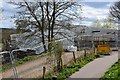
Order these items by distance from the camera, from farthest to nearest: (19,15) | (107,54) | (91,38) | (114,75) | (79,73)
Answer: (19,15) < (91,38) < (107,54) < (79,73) < (114,75)

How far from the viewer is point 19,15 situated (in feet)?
78.2

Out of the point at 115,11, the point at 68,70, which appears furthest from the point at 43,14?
the point at 115,11

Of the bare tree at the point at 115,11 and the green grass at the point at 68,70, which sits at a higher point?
the bare tree at the point at 115,11

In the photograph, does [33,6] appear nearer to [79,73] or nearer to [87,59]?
[87,59]

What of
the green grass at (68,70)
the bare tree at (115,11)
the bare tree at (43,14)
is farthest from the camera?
the bare tree at (115,11)

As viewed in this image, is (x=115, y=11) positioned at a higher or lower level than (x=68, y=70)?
higher

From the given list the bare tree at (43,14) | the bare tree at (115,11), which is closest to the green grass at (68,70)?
the bare tree at (43,14)

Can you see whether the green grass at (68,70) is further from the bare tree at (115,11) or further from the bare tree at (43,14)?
the bare tree at (115,11)

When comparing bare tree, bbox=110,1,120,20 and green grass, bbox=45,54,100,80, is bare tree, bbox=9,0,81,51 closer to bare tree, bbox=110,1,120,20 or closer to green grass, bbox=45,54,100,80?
green grass, bbox=45,54,100,80

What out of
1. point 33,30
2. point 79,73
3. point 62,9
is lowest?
point 79,73

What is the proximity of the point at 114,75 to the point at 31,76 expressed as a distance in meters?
2.81

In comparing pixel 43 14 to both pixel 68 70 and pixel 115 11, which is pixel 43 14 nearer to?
pixel 68 70

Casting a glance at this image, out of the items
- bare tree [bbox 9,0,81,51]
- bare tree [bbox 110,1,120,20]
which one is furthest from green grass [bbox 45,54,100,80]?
bare tree [bbox 110,1,120,20]

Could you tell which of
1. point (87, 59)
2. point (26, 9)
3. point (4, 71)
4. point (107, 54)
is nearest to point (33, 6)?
point (26, 9)
